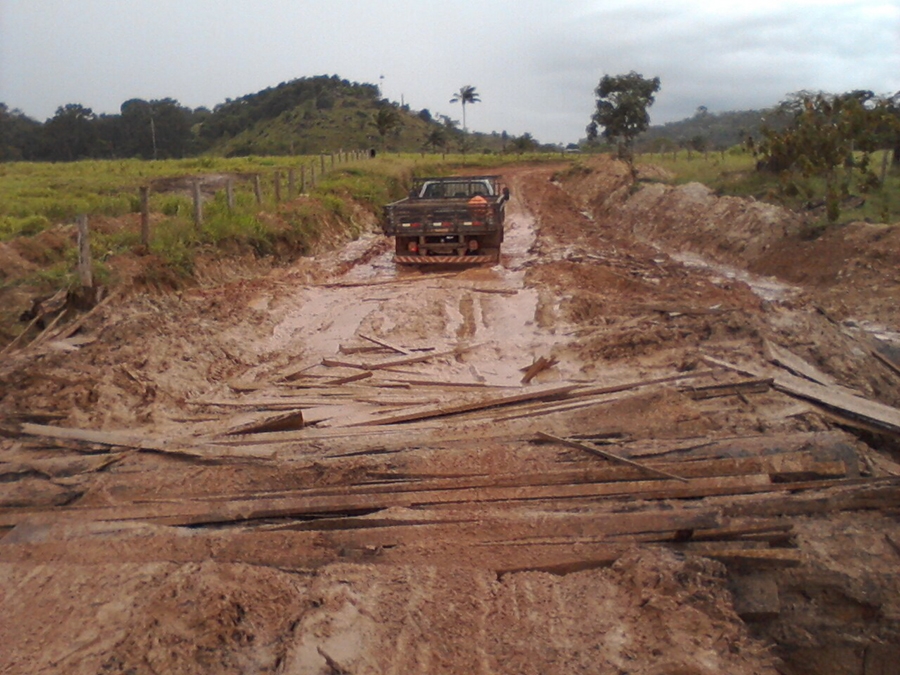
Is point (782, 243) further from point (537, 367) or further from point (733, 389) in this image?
point (733, 389)

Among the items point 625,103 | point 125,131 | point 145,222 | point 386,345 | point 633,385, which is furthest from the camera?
point 125,131

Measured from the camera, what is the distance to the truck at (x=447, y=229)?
15594 millimetres

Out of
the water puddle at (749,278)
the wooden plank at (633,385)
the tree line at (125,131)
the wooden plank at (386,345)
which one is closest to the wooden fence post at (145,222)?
the wooden plank at (386,345)

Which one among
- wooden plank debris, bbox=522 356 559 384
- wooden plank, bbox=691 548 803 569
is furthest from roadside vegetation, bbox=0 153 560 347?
wooden plank, bbox=691 548 803 569

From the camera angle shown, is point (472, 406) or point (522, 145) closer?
point (472, 406)

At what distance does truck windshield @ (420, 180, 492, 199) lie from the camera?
17969 mm

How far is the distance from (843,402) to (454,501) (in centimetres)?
385

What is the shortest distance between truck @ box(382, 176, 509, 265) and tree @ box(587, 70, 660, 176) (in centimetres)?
2108

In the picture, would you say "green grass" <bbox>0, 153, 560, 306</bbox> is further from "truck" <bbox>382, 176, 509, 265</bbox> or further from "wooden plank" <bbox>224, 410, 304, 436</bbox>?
"wooden plank" <bbox>224, 410, 304, 436</bbox>

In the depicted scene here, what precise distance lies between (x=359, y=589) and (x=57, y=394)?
4.23 metres

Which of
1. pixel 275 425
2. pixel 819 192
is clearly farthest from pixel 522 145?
pixel 275 425

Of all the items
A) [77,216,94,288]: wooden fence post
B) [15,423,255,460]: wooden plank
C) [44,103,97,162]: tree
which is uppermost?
[44,103,97,162]: tree

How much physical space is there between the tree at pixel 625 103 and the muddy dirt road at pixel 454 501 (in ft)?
91.9

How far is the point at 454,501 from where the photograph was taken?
509 cm
